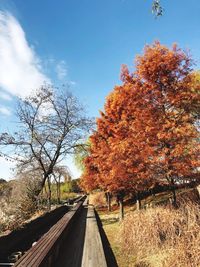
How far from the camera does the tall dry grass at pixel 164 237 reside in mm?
6496

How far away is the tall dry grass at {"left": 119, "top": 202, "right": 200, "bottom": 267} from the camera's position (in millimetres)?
6496

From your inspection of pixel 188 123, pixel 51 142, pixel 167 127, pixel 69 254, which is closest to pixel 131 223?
pixel 69 254

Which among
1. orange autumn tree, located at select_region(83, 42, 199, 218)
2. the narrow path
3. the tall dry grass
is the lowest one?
the narrow path

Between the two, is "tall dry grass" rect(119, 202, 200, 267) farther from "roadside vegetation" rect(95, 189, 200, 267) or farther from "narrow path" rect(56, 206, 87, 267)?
"narrow path" rect(56, 206, 87, 267)

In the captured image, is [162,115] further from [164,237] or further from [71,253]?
[71,253]

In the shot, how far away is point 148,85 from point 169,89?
1022 millimetres

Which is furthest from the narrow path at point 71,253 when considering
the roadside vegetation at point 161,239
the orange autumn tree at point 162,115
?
the orange autumn tree at point 162,115

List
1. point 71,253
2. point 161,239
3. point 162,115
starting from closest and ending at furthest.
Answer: point 161,239
point 71,253
point 162,115

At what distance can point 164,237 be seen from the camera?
8.77 meters

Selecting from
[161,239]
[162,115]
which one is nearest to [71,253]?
[161,239]

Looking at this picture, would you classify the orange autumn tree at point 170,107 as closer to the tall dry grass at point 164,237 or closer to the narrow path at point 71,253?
the tall dry grass at point 164,237

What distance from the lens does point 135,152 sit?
1360cm

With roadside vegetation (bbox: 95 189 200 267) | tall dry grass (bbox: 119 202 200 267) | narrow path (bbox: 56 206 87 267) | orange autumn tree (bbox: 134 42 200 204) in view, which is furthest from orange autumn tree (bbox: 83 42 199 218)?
narrow path (bbox: 56 206 87 267)

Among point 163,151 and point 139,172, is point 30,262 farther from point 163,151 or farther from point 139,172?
point 139,172
